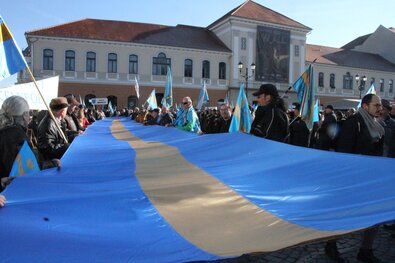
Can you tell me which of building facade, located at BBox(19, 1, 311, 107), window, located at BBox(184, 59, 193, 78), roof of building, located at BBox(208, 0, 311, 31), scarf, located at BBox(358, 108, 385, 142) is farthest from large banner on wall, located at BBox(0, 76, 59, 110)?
roof of building, located at BBox(208, 0, 311, 31)

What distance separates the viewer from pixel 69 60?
41.3 metres

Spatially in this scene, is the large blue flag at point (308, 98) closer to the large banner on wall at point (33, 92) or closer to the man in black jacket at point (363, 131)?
the man in black jacket at point (363, 131)

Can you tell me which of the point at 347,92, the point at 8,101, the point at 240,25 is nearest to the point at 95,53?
the point at 240,25

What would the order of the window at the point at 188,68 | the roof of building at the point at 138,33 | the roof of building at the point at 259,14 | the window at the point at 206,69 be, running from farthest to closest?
the roof of building at the point at 259,14 → the window at the point at 206,69 → the window at the point at 188,68 → the roof of building at the point at 138,33

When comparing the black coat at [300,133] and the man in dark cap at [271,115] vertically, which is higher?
the man in dark cap at [271,115]

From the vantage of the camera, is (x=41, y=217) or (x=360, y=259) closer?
(x=41, y=217)

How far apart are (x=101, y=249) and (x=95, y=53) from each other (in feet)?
139

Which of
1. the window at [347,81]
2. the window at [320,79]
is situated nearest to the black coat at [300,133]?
the window at [320,79]

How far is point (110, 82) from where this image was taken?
1699 inches

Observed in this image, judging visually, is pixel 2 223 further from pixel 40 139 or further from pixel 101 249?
pixel 40 139

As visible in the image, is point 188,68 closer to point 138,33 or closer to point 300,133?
point 138,33

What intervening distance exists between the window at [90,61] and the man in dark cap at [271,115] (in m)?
39.6

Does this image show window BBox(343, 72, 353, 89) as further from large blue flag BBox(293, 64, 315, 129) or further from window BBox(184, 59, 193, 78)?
large blue flag BBox(293, 64, 315, 129)

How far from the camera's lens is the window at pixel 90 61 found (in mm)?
42188
